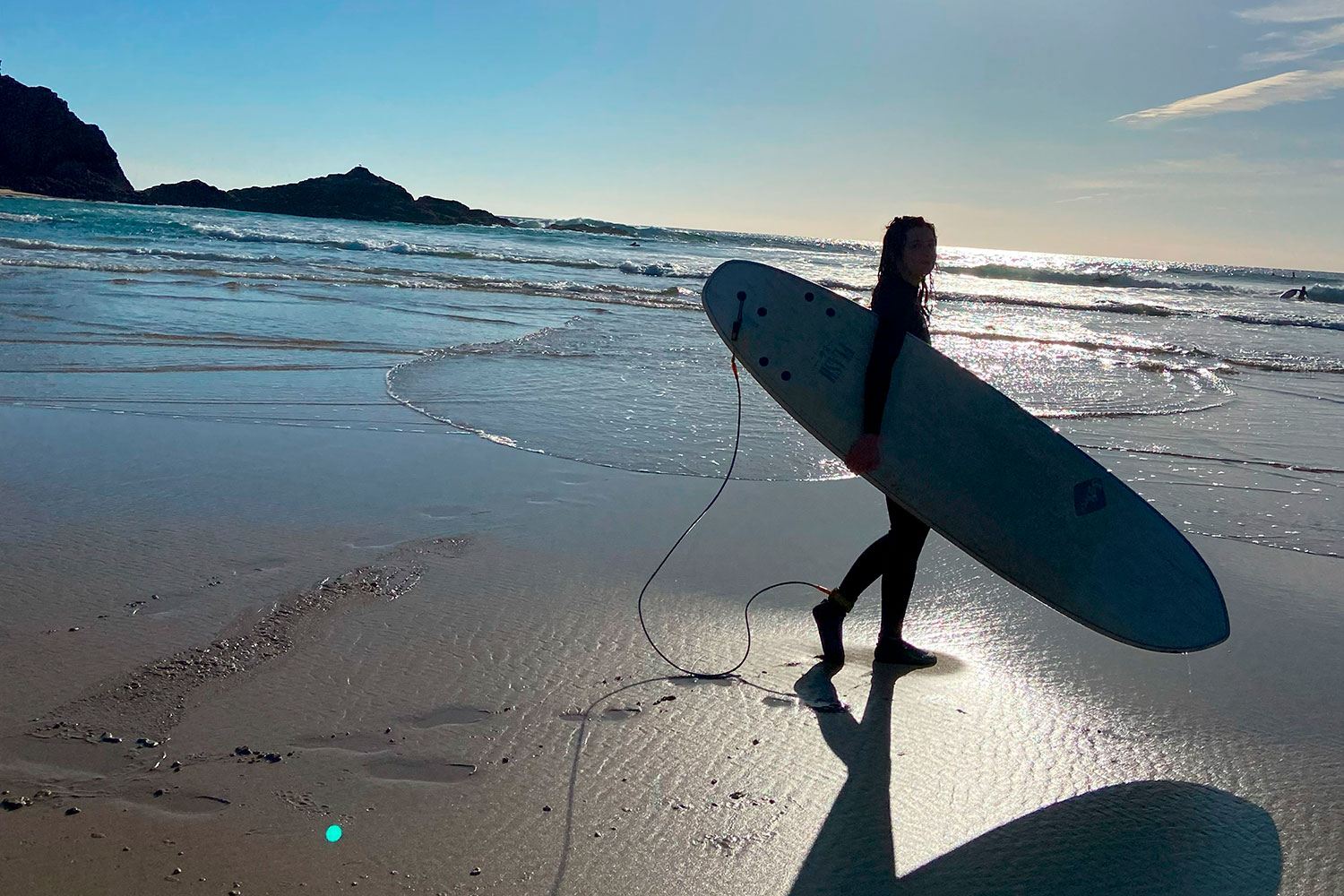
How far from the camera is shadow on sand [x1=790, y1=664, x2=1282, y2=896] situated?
6.54 ft

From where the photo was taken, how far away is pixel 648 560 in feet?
12.5

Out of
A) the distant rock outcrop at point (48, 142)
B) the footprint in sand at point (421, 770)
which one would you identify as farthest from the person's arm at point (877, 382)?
the distant rock outcrop at point (48, 142)

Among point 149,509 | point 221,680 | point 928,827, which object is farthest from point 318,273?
point 928,827

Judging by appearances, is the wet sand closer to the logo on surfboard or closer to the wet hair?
the logo on surfboard

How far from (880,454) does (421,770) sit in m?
1.74

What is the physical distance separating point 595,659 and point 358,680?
2.43ft

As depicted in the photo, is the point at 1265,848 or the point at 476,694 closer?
the point at 1265,848

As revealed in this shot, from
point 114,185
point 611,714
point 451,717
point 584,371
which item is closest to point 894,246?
point 611,714

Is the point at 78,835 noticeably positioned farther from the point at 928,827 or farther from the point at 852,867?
the point at 928,827

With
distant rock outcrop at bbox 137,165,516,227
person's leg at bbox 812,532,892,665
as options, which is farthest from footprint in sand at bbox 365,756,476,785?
distant rock outcrop at bbox 137,165,516,227

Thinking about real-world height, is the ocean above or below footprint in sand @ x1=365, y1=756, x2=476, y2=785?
above

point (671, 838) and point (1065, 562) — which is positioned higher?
point (1065, 562)

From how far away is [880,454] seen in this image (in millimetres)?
3023

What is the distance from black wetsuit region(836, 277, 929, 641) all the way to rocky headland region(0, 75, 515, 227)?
198 feet
